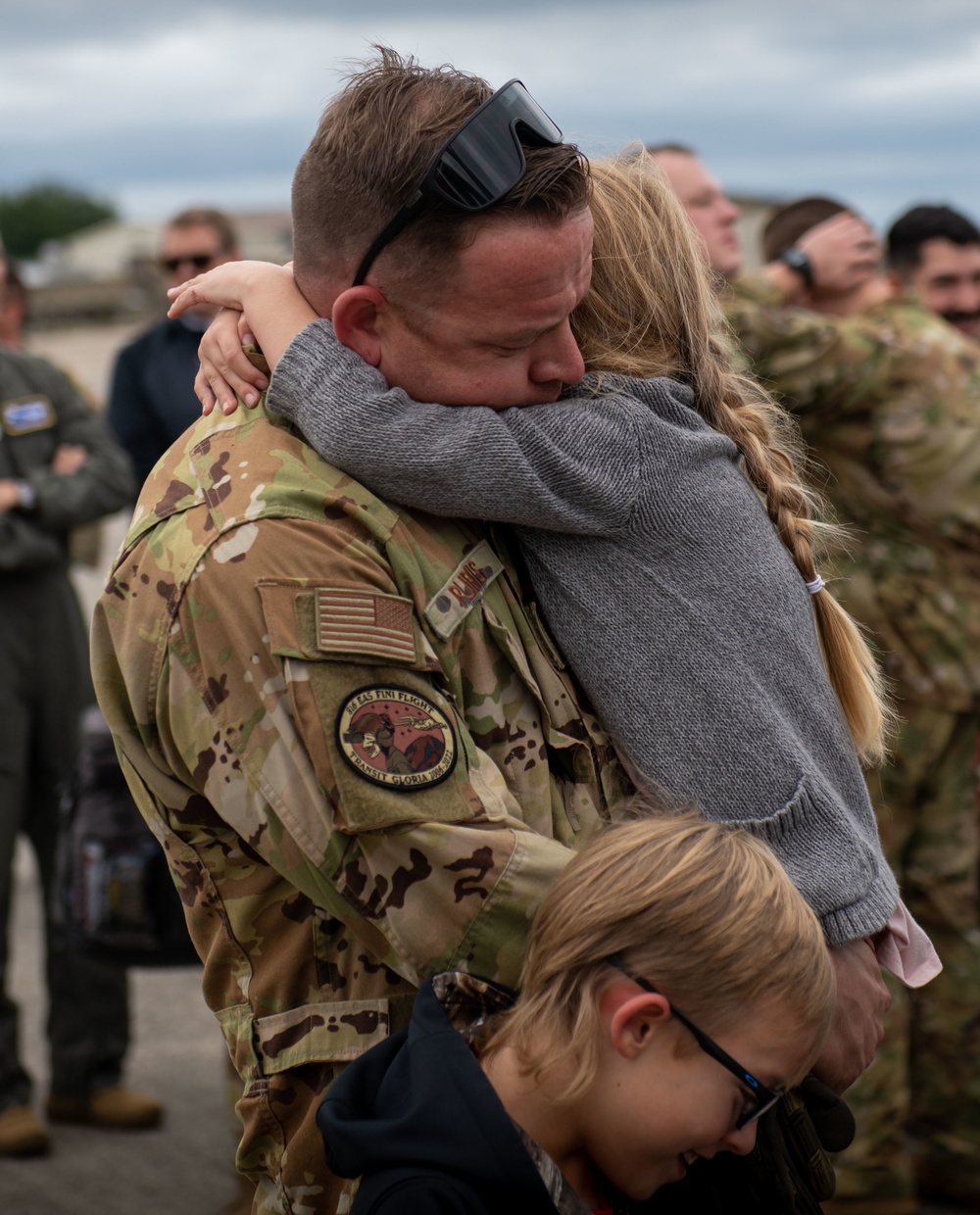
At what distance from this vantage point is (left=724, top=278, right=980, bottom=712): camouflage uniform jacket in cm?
407

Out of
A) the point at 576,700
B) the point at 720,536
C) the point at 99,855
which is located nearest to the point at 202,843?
the point at 576,700

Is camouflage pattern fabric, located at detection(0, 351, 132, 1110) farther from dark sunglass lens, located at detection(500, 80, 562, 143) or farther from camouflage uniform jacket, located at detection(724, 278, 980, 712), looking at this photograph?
dark sunglass lens, located at detection(500, 80, 562, 143)

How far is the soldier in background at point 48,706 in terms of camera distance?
14.7 feet

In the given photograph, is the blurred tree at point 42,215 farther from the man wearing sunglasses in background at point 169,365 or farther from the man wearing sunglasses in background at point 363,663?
the man wearing sunglasses in background at point 363,663

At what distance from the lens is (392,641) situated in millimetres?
1697

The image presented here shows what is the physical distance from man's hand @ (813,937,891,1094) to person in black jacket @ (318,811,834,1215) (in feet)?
0.58

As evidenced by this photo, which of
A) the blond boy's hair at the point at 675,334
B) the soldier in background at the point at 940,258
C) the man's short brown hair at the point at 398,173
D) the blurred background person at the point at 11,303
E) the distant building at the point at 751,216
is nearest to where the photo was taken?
the man's short brown hair at the point at 398,173

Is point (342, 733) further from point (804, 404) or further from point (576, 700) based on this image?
point (804, 404)

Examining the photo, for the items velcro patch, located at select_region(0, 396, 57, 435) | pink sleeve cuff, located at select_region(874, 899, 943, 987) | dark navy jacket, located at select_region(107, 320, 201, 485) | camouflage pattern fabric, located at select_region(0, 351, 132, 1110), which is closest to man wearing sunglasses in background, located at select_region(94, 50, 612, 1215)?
pink sleeve cuff, located at select_region(874, 899, 943, 987)

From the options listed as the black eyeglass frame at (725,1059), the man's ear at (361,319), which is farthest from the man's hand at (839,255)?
the black eyeglass frame at (725,1059)

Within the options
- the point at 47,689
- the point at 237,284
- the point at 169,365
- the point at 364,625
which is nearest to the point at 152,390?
the point at 169,365

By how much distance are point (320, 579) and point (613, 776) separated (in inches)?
20.2

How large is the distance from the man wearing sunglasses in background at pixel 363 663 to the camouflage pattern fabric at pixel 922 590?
7.74 feet

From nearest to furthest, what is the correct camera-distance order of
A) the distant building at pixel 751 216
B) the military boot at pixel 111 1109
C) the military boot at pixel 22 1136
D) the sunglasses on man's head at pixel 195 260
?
the military boot at pixel 22 1136
the military boot at pixel 111 1109
the sunglasses on man's head at pixel 195 260
the distant building at pixel 751 216
